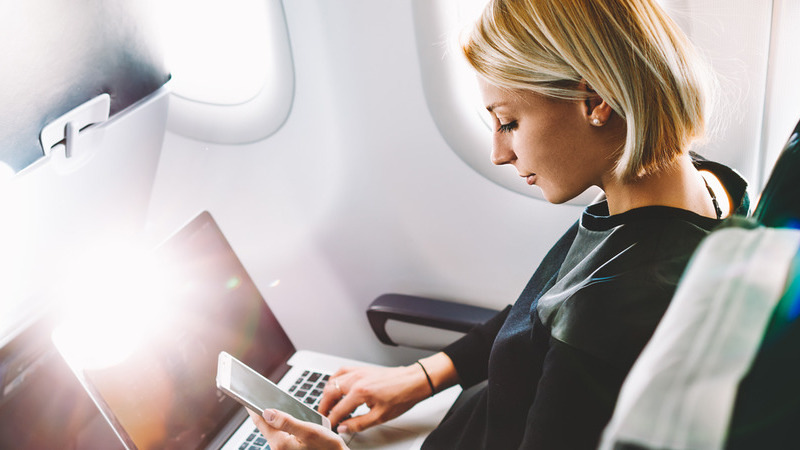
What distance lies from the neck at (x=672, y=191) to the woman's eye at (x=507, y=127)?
160 mm

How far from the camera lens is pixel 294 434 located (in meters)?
0.87

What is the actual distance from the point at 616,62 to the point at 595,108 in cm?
6

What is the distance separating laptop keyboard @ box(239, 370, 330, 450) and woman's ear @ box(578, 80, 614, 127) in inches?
29.3

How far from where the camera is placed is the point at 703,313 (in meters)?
0.27

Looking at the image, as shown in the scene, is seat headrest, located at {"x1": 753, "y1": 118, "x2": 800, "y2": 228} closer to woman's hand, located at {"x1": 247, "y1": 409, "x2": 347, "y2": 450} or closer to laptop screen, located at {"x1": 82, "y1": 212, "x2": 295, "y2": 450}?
woman's hand, located at {"x1": 247, "y1": 409, "x2": 347, "y2": 450}

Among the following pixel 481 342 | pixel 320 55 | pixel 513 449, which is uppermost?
pixel 320 55

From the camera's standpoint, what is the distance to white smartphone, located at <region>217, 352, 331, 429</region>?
86cm

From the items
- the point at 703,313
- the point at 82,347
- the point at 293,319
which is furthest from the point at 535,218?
the point at 703,313

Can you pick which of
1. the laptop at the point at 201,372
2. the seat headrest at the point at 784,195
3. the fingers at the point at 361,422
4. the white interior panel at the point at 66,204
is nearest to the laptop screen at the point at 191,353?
the laptop at the point at 201,372

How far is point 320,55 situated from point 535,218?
57cm

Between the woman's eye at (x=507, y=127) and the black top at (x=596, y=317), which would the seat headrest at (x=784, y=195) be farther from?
the woman's eye at (x=507, y=127)

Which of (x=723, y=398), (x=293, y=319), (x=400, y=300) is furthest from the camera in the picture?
(x=293, y=319)

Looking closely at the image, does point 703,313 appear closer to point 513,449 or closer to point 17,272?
point 513,449

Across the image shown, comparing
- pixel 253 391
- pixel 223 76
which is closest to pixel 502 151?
pixel 253 391
